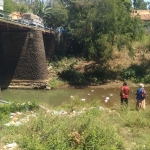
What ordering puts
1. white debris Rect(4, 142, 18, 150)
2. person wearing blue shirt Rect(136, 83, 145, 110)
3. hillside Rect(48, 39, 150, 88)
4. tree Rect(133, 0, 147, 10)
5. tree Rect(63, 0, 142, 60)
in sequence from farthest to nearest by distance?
tree Rect(133, 0, 147, 10)
hillside Rect(48, 39, 150, 88)
tree Rect(63, 0, 142, 60)
person wearing blue shirt Rect(136, 83, 145, 110)
white debris Rect(4, 142, 18, 150)

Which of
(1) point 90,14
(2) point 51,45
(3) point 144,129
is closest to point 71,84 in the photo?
(1) point 90,14

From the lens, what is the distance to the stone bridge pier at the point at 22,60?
2716cm

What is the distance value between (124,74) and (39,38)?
9.51 metres

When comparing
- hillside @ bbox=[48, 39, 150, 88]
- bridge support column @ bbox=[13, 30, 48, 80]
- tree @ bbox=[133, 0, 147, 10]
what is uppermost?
tree @ bbox=[133, 0, 147, 10]

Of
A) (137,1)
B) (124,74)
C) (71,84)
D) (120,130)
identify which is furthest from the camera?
(137,1)

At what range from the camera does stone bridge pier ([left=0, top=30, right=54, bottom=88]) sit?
2716 cm

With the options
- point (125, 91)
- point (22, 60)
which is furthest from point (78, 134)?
point (22, 60)

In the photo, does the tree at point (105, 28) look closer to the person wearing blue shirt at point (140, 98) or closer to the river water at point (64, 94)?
the river water at point (64, 94)

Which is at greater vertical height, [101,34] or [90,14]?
[90,14]

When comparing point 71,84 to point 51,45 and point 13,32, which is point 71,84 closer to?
point 13,32

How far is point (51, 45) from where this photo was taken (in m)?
37.6

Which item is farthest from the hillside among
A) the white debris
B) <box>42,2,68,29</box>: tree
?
the white debris

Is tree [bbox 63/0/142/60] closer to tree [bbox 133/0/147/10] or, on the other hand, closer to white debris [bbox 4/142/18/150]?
white debris [bbox 4/142/18/150]

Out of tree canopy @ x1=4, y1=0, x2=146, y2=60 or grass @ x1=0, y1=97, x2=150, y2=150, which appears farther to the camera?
tree canopy @ x1=4, y1=0, x2=146, y2=60
